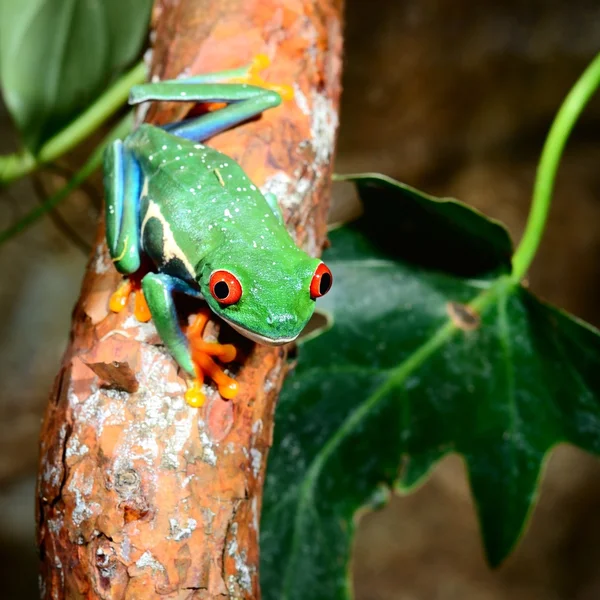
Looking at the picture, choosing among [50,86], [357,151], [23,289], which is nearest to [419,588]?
[357,151]

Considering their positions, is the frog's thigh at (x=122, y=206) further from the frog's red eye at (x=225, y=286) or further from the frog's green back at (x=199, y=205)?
the frog's red eye at (x=225, y=286)

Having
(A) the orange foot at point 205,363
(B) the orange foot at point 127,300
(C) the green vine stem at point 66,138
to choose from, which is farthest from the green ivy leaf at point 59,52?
(A) the orange foot at point 205,363

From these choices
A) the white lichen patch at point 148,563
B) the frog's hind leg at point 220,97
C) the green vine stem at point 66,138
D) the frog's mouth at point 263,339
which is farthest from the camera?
the green vine stem at point 66,138

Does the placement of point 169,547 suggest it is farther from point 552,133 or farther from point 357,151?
point 357,151

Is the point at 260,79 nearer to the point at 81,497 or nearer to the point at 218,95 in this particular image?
the point at 218,95

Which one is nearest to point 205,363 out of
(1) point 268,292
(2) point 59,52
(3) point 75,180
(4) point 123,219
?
(1) point 268,292

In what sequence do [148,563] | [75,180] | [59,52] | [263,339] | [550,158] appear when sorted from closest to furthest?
[148,563], [263,339], [550,158], [59,52], [75,180]

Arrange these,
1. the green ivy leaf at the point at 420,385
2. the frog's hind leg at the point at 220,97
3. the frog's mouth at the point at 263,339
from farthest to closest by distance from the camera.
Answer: the green ivy leaf at the point at 420,385, the frog's hind leg at the point at 220,97, the frog's mouth at the point at 263,339

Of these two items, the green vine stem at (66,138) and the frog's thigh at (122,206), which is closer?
the frog's thigh at (122,206)
